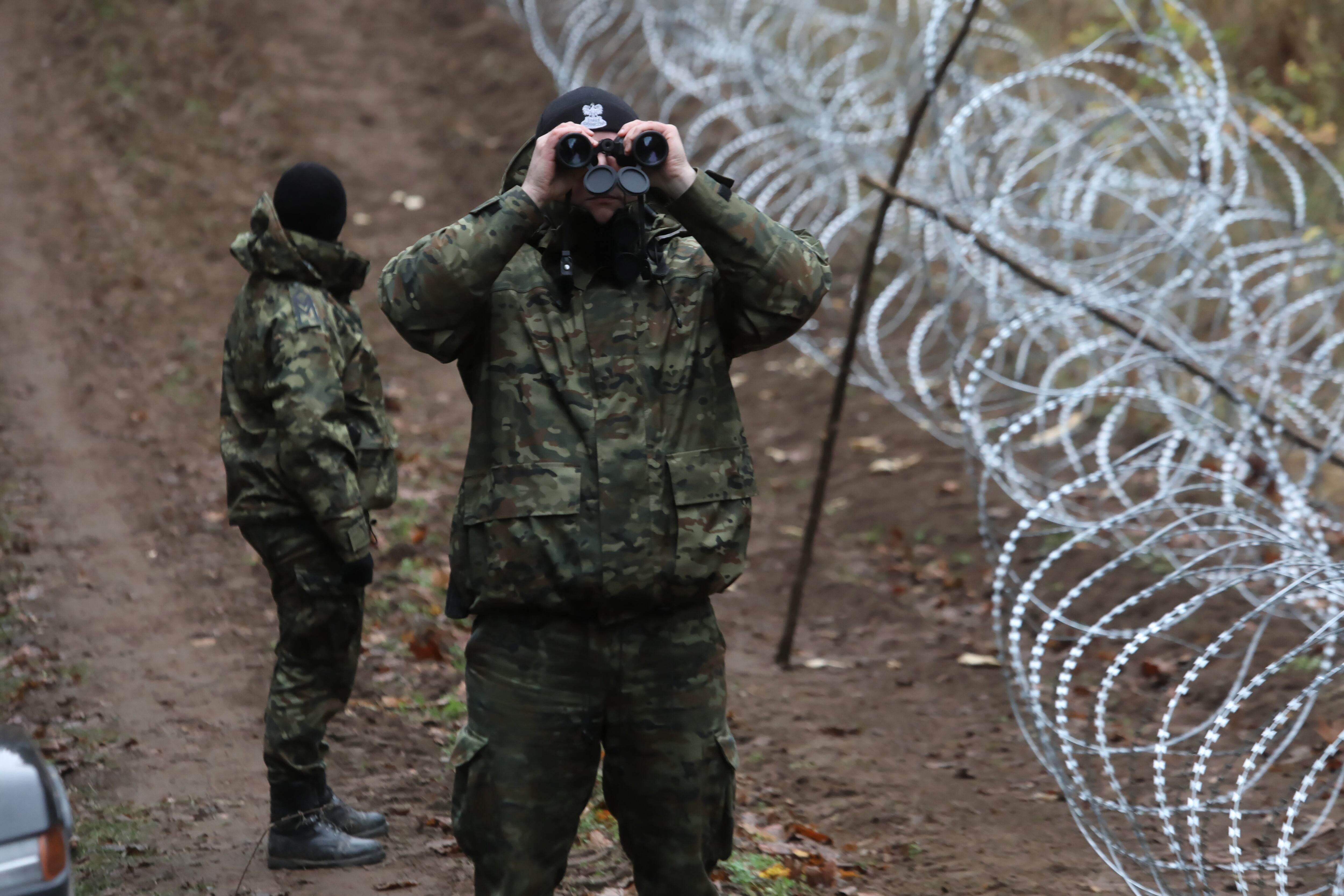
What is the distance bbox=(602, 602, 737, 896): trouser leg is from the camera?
2652 mm

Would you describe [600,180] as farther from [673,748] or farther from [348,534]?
[348,534]

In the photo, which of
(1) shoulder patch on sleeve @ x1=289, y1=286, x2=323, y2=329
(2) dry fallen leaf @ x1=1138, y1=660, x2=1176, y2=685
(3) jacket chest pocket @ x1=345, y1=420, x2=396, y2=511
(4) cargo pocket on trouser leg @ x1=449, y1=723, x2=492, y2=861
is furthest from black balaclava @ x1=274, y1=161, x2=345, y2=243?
(2) dry fallen leaf @ x1=1138, y1=660, x2=1176, y2=685

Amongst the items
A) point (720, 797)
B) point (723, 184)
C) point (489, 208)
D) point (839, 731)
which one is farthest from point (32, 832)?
point (839, 731)

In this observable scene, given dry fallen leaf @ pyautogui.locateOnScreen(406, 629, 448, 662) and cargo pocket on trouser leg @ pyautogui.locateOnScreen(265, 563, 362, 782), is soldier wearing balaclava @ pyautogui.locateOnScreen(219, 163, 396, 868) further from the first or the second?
dry fallen leaf @ pyautogui.locateOnScreen(406, 629, 448, 662)

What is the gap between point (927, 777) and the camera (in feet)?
16.5

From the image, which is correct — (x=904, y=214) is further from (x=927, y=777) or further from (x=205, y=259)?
(x=205, y=259)

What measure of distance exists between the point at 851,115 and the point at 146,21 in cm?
958

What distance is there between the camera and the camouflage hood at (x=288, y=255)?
12.4 ft

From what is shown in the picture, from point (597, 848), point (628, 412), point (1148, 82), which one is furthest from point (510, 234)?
point (1148, 82)

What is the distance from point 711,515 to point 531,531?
14.5 inches

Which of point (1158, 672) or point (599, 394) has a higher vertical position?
point (599, 394)

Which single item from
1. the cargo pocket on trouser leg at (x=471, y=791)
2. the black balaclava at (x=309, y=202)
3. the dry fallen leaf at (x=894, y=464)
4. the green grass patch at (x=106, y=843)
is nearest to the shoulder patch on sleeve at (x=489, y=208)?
the cargo pocket on trouser leg at (x=471, y=791)

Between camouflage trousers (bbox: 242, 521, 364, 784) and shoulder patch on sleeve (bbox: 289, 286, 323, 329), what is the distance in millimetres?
581

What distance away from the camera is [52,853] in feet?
7.51
